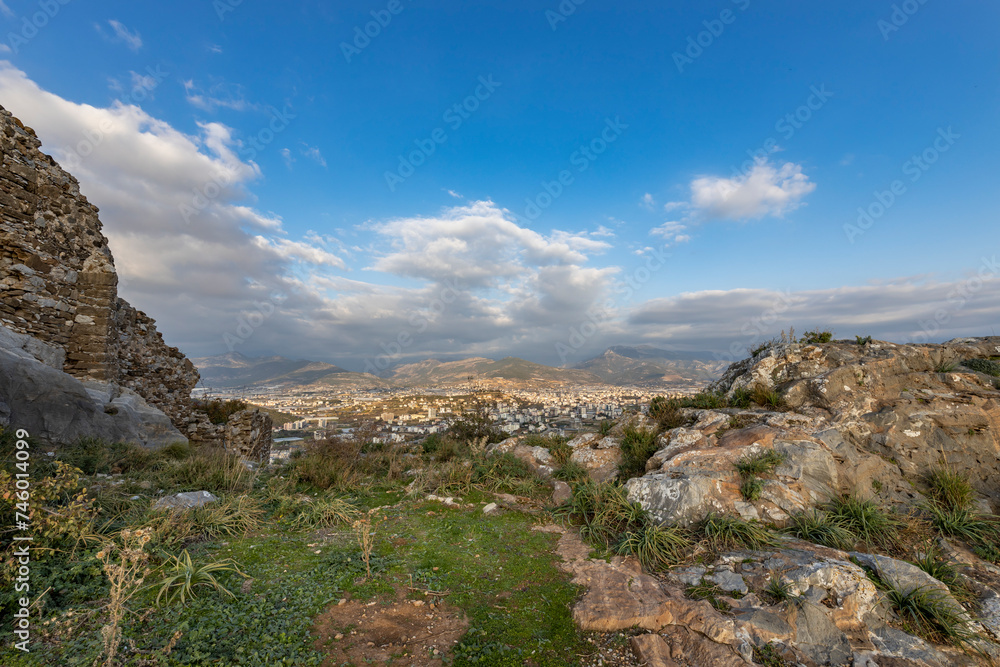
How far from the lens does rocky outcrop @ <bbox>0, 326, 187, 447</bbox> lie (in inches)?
279

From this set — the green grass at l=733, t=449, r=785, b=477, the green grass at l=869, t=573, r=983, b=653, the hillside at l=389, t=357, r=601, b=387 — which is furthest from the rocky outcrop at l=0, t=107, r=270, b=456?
the hillside at l=389, t=357, r=601, b=387

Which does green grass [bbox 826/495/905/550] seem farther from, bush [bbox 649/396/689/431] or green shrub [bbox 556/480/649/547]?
bush [bbox 649/396/689/431]

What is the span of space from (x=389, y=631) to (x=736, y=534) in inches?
184

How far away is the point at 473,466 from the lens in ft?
31.2

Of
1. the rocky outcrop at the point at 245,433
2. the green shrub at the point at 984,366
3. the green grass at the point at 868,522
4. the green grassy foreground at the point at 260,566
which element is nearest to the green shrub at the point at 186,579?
the green grassy foreground at the point at 260,566

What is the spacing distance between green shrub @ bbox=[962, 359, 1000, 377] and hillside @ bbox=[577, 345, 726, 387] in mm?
100056

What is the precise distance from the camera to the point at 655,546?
514 cm

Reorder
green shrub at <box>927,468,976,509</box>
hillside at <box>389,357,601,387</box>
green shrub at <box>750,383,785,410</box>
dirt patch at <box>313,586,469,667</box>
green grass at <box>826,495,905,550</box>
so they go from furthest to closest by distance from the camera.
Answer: hillside at <box>389,357,601,387</box>
green shrub at <box>750,383,785,410</box>
green shrub at <box>927,468,976,509</box>
green grass at <box>826,495,905,550</box>
dirt patch at <box>313,586,469,667</box>

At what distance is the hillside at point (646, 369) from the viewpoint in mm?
115031

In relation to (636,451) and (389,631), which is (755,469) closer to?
(636,451)

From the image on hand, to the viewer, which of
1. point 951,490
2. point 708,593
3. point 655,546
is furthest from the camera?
point 951,490

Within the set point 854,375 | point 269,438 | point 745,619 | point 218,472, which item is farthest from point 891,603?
point 269,438

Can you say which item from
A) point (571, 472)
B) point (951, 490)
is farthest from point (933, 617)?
point (571, 472)

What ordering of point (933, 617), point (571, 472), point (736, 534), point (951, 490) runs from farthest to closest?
point (571, 472) → point (951, 490) → point (736, 534) → point (933, 617)
